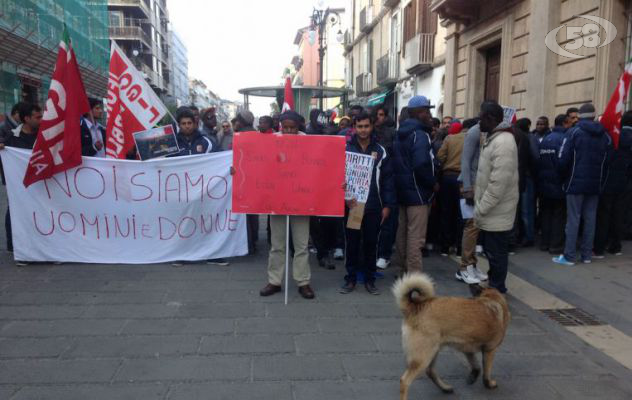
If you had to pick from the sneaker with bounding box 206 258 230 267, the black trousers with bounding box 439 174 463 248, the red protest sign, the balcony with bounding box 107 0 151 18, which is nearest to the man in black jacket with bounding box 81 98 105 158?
the sneaker with bounding box 206 258 230 267

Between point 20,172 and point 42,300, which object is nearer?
point 42,300

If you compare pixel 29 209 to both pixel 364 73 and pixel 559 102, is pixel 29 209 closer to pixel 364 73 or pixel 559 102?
pixel 559 102

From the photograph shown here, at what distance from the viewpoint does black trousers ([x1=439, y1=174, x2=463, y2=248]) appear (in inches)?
264

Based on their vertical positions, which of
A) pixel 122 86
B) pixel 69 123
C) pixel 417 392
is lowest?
pixel 417 392

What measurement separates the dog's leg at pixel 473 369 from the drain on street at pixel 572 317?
5.38 ft

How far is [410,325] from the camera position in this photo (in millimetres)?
2908

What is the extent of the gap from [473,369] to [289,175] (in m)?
2.35

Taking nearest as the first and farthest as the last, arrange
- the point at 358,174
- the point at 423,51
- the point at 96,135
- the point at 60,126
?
the point at 358,174 < the point at 60,126 < the point at 96,135 < the point at 423,51

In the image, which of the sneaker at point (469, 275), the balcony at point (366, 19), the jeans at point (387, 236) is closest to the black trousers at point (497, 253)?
the sneaker at point (469, 275)

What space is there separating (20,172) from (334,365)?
457 centimetres

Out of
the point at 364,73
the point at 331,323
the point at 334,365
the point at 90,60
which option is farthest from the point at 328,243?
the point at 90,60

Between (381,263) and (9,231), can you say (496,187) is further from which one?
(9,231)

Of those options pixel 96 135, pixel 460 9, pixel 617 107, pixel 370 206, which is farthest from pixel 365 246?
pixel 460 9

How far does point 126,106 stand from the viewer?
6121 millimetres
